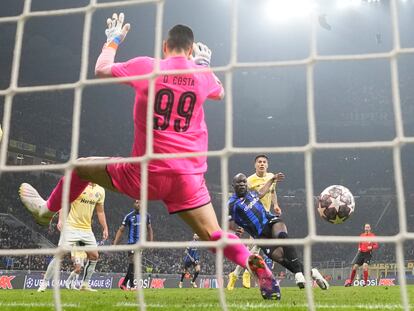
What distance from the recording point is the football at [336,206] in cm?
596

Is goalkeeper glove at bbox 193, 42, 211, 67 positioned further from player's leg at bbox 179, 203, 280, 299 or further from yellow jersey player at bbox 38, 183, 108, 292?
yellow jersey player at bbox 38, 183, 108, 292

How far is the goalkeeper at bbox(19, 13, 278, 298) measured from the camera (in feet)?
11.8

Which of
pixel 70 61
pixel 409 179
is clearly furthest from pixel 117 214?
pixel 409 179

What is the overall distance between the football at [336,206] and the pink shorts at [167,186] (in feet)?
8.41

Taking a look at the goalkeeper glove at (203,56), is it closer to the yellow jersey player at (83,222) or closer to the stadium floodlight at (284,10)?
the yellow jersey player at (83,222)

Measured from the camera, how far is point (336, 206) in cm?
598

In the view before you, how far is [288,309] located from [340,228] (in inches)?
1047

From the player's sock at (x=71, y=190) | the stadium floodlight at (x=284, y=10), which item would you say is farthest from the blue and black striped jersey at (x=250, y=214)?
the stadium floodlight at (x=284, y=10)

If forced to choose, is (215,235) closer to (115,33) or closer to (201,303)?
(115,33)

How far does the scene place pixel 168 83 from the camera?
3.67 metres

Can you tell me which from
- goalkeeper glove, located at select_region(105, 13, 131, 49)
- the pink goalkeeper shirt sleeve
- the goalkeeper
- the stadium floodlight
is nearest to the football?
the goalkeeper

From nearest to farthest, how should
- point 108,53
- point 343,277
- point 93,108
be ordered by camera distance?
point 108,53 < point 343,277 < point 93,108

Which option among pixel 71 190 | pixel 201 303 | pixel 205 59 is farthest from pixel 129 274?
pixel 205 59

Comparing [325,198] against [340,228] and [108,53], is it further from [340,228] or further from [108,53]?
[340,228]
